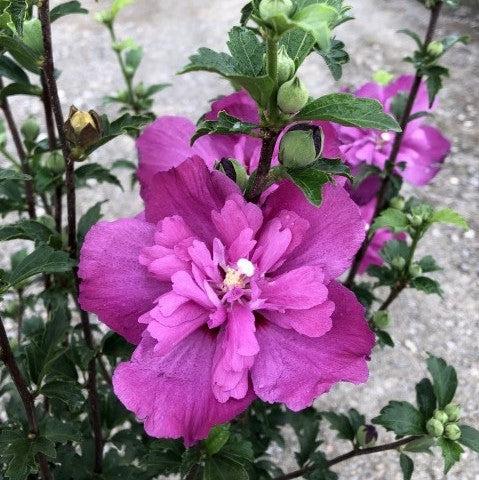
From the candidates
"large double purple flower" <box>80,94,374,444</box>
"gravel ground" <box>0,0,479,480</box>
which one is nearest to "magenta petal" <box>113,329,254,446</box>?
"large double purple flower" <box>80,94,374,444</box>

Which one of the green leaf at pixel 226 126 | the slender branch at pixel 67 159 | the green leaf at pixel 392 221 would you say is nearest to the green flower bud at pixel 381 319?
the green leaf at pixel 392 221

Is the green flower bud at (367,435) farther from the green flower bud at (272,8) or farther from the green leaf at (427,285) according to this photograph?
the green flower bud at (272,8)

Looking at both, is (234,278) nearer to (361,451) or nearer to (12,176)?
(12,176)

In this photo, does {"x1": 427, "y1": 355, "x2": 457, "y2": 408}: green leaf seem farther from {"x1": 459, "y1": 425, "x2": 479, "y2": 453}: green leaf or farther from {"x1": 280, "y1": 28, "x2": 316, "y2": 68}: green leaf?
{"x1": 280, "y1": 28, "x2": 316, "y2": 68}: green leaf

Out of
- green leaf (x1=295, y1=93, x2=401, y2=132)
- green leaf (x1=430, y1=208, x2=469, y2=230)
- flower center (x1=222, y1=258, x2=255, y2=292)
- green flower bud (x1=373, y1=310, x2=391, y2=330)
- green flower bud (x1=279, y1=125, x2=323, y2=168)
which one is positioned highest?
green leaf (x1=295, y1=93, x2=401, y2=132)

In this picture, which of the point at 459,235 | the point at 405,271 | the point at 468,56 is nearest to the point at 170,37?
the point at 468,56
